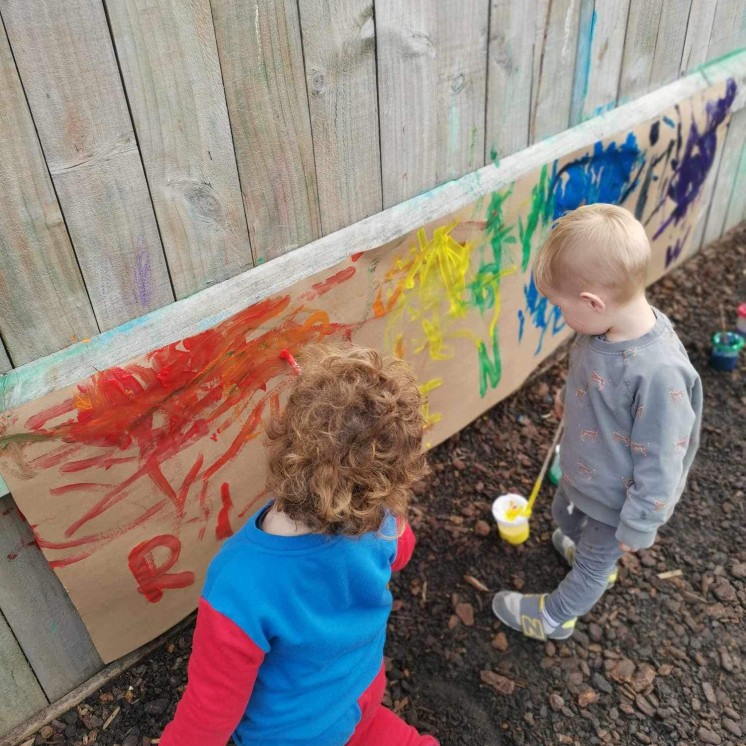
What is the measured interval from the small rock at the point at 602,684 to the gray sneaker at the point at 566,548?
1.10ft

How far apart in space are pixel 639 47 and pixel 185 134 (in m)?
2.00

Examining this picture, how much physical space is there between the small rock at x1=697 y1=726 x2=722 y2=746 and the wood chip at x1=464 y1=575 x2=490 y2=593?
740mm

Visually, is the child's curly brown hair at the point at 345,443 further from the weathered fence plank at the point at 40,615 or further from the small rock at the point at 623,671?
the small rock at the point at 623,671

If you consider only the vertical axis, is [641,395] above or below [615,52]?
below

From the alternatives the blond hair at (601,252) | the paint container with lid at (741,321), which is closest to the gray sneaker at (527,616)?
the blond hair at (601,252)

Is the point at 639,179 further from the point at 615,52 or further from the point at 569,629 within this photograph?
the point at 569,629

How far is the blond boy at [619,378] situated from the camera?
1.73 m

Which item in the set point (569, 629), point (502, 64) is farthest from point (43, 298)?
point (569, 629)

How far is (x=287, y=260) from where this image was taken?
77.3 inches

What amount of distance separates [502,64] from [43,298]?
157 cm

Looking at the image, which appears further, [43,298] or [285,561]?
[43,298]

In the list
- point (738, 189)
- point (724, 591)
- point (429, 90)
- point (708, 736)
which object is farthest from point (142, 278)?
point (738, 189)

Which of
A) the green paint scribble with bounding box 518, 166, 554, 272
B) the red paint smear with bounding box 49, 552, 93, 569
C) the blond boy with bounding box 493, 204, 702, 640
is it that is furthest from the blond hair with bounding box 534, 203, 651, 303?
the red paint smear with bounding box 49, 552, 93, 569

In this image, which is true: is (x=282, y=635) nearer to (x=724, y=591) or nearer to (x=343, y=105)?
(x=343, y=105)
